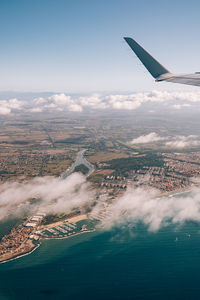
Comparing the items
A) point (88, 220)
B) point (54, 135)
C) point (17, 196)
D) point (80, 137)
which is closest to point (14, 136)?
point (54, 135)

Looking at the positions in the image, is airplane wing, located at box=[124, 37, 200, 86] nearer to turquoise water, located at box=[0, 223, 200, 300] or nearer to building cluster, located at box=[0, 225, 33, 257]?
turquoise water, located at box=[0, 223, 200, 300]

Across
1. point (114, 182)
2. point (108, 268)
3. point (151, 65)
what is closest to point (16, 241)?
point (108, 268)

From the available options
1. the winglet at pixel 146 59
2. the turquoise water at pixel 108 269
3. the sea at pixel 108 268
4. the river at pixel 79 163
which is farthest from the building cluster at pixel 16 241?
the winglet at pixel 146 59

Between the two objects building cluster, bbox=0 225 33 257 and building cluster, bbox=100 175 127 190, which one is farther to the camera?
building cluster, bbox=100 175 127 190

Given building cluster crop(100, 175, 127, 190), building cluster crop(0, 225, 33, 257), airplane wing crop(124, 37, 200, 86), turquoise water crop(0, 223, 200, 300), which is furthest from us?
building cluster crop(100, 175, 127, 190)

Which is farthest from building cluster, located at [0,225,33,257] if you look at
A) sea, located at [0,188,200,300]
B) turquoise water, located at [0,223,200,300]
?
turquoise water, located at [0,223,200,300]
